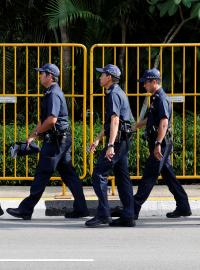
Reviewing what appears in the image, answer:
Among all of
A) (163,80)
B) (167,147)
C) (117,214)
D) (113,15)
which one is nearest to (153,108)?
(167,147)

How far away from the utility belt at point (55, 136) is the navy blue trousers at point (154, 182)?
3.28ft

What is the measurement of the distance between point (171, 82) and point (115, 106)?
10.5ft

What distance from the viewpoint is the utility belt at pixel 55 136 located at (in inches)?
490

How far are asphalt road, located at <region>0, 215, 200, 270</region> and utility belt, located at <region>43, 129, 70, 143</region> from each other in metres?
0.95

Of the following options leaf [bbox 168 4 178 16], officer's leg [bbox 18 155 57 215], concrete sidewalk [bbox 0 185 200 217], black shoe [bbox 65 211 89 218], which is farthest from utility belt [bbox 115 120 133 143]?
leaf [bbox 168 4 178 16]

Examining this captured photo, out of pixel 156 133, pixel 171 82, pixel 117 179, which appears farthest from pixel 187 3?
pixel 117 179

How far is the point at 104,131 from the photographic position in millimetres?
12172

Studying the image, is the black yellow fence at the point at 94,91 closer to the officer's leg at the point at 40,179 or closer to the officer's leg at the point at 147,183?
the officer's leg at the point at 40,179

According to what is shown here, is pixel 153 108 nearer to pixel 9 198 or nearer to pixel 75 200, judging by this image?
pixel 75 200

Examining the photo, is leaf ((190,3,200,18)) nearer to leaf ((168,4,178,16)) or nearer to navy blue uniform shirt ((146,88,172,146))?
leaf ((168,4,178,16))

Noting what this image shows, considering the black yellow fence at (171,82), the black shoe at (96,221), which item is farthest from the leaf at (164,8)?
the black shoe at (96,221)

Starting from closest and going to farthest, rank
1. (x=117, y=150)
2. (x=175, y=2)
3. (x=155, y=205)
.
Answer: (x=117, y=150) → (x=155, y=205) → (x=175, y=2)

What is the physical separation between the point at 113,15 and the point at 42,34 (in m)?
1.35

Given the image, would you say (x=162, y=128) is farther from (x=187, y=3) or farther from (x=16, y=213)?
(x=187, y=3)
